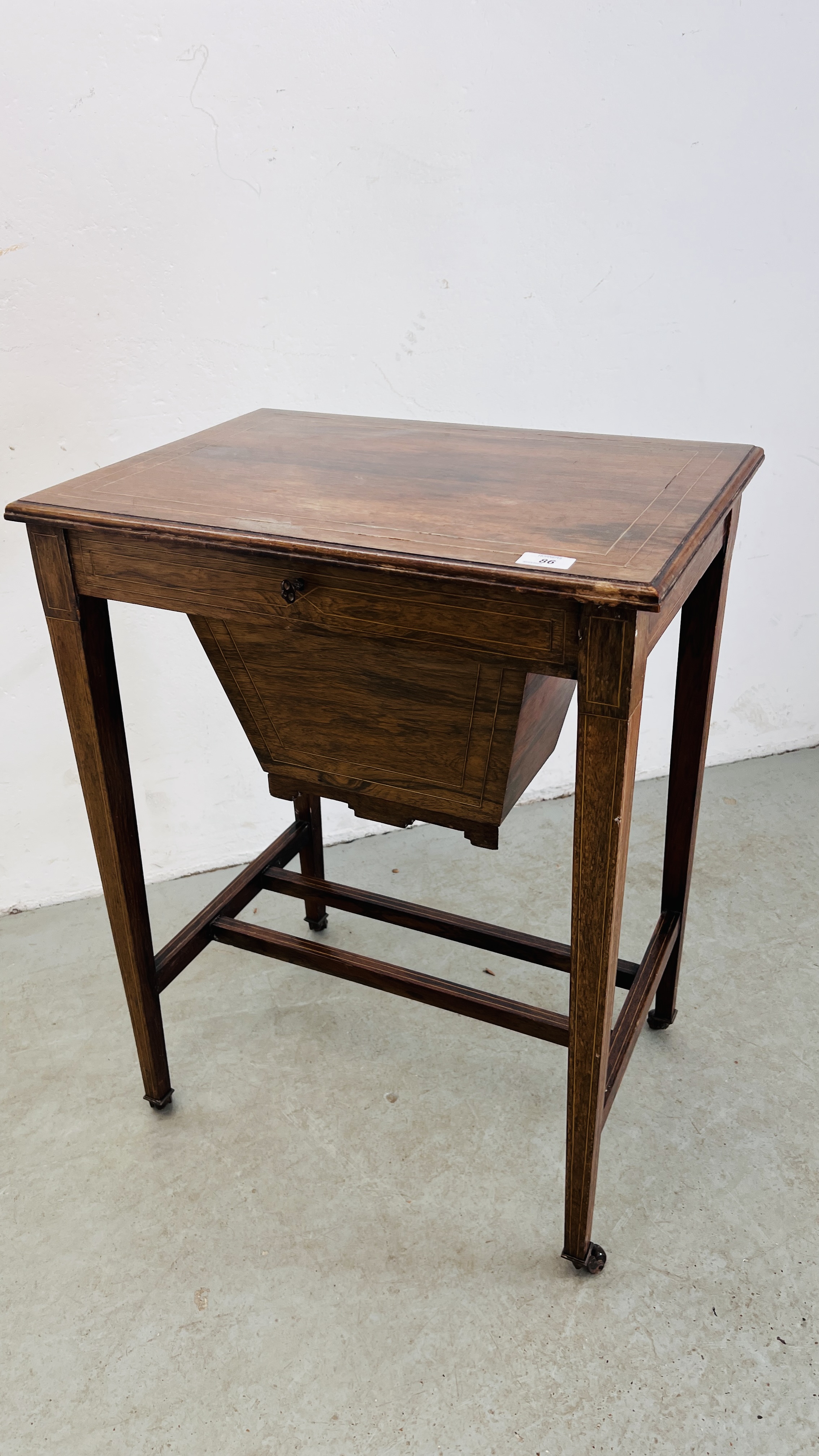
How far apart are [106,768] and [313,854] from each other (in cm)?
87

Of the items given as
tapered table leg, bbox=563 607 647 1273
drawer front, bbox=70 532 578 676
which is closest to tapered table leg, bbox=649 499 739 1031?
tapered table leg, bbox=563 607 647 1273

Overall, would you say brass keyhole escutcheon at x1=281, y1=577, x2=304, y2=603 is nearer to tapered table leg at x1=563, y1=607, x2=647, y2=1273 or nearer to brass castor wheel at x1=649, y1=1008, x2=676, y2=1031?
tapered table leg at x1=563, y1=607, x2=647, y2=1273

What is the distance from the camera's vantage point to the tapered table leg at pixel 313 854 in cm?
255

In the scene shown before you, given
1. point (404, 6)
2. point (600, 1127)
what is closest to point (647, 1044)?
point (600, 1127)

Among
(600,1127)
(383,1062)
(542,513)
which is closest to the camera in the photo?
(542,513)

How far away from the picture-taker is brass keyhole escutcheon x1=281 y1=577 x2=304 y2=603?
4.97 ft

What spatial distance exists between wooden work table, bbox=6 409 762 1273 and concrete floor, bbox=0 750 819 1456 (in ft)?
0.56

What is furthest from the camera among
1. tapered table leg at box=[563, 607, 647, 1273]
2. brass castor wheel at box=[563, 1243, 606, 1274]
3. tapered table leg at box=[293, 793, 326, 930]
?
tapered table leg at box=[293, 793, 326, 930]

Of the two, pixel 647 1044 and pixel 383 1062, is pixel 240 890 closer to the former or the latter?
pixel 383 1062

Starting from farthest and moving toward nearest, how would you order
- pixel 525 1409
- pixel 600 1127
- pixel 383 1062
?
1. pixel 383 1062
2. pixel 600 1127
3. pixel 525 1409

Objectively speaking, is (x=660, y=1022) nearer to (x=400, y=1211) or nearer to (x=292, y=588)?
(x=400, y=1211)

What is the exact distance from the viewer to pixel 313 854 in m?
2.63

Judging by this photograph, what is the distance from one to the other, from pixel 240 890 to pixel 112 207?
1.59m

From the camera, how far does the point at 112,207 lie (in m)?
2.38
